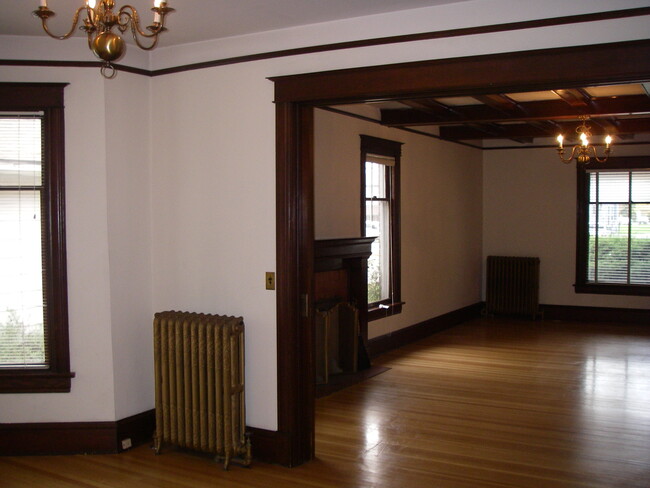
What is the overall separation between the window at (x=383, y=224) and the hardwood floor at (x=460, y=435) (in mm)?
695

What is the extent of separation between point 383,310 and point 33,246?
13.4 ft

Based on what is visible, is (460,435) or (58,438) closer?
(58,438)

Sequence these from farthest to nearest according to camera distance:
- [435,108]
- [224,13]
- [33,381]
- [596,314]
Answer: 1. [596,314]
2. [435,108]
3. [33,381]
4. [224,13]

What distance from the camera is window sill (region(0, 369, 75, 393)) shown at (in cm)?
428

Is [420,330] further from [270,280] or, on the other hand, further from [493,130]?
[270,280]

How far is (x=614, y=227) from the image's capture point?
32.1 ft

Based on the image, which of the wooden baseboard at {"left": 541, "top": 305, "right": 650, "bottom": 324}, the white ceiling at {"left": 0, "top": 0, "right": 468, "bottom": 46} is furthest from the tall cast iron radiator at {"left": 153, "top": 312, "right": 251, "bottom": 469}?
the wooden baseboard at {"left": 541, "top": 305, "right": 650, "bottom": 324}

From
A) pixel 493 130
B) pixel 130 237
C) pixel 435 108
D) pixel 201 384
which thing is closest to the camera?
pixel 201 384

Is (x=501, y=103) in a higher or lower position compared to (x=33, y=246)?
higher

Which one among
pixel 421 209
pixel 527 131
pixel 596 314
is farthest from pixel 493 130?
pixel 596 314

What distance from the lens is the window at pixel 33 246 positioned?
4277mm

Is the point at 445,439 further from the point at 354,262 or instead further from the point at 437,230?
the point at 437,230

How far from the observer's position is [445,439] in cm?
464

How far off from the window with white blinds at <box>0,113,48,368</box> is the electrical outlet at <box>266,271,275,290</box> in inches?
59.3
